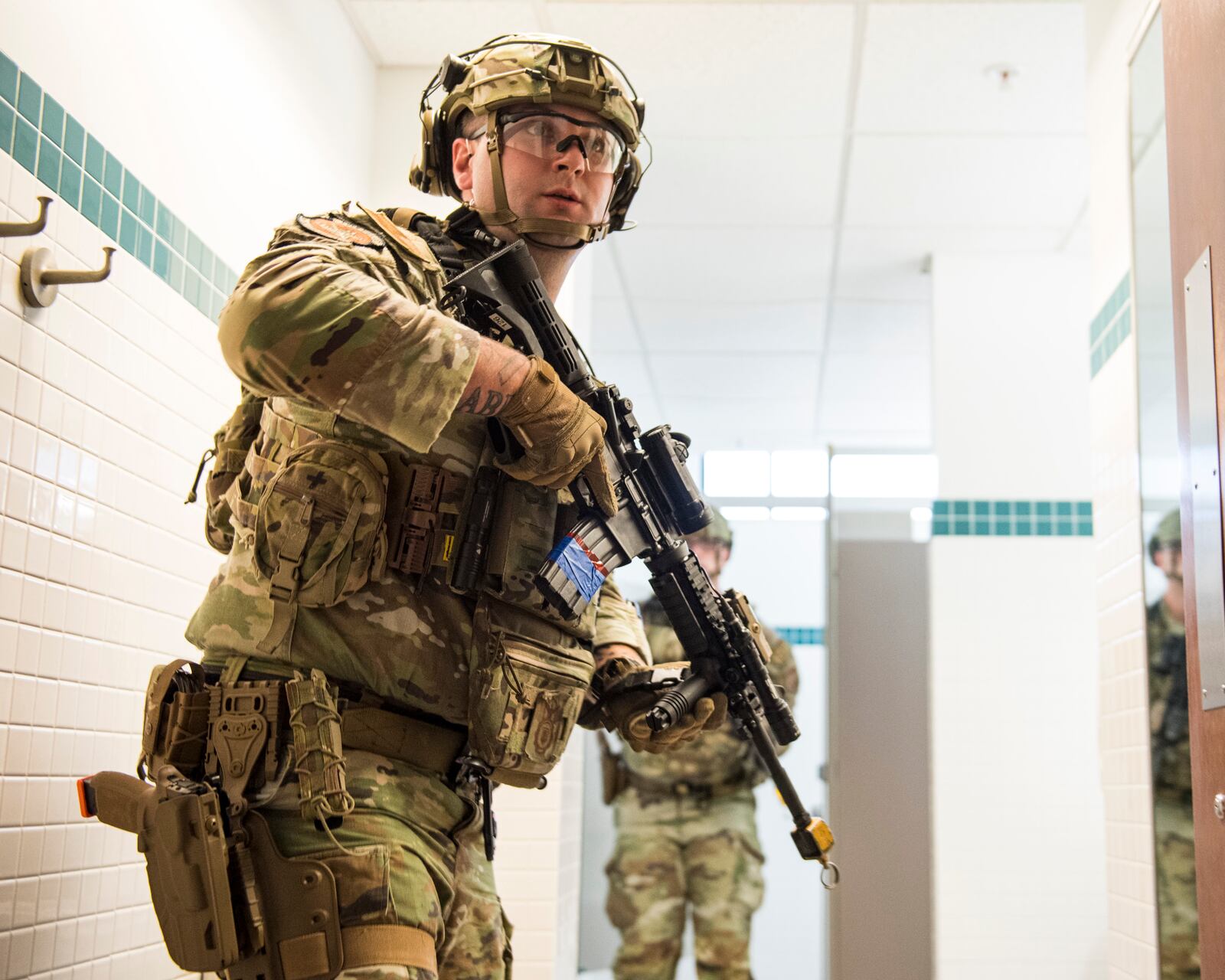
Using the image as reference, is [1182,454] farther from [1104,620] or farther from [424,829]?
[1104,620]

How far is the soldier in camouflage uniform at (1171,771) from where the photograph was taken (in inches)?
116

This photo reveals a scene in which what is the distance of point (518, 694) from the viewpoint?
1.72 meters

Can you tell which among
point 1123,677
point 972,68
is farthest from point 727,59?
point 1123,677

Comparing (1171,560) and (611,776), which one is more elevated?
(1171,560)

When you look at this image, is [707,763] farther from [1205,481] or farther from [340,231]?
[340,231]

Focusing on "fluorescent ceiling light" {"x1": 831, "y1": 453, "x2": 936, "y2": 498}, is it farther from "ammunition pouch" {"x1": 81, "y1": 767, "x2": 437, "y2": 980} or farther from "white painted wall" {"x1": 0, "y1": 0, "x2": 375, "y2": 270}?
"ammunition pouch" {"x1": 81, "y1": 767, "x2": 437, "y2": 980}

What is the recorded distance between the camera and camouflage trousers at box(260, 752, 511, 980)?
1560 millimetres

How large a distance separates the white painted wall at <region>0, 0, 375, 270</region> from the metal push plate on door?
1.77m

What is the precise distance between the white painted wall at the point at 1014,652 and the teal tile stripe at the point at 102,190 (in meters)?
3.48

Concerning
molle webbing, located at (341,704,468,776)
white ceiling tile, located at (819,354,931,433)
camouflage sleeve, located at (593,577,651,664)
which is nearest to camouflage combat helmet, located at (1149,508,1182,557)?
camouflage sleeve, located at (593,577,651,664)

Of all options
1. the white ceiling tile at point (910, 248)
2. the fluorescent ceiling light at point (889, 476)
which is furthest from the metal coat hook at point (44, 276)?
the fluorescent ceiling light at point (889, 476)

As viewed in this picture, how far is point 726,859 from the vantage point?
4.75 metres

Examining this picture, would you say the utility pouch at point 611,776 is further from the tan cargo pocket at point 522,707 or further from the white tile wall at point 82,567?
the tan cargo pocket at point 522,707

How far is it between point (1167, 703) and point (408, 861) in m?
2.13
